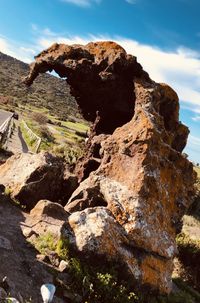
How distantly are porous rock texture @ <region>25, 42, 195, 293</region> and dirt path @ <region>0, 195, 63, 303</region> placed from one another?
1.39 metres

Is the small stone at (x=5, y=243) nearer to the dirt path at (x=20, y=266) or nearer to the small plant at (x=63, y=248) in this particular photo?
the dirt path at (x=20, y=266)

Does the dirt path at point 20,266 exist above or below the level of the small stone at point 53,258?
below

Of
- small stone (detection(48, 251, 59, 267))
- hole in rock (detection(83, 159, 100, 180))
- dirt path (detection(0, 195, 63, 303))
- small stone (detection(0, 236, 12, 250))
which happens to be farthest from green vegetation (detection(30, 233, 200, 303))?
hole in rock (detection(83, 159, 100, 180))

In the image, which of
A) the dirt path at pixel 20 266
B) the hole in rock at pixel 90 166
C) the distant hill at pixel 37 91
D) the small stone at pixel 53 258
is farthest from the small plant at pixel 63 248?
the distant hill at pixel 37 91

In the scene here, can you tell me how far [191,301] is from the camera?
1341 cm

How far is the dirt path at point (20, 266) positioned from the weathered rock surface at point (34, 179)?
2.25 meters

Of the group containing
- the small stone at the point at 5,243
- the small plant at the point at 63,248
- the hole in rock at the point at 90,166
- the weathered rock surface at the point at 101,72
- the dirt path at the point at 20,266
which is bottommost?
the dirt path at the point at 20,266

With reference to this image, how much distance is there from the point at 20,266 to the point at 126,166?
18.2ft

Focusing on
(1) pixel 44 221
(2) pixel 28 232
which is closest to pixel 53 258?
(2) pixel 28 232

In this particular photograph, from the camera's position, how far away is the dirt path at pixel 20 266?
849 cm

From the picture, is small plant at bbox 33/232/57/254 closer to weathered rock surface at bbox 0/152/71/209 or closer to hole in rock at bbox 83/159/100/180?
weathered rock surface at bbox 0/152/71/209

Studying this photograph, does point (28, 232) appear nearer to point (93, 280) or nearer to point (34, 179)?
point (93, 280)

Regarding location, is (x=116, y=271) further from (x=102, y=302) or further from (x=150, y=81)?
(x=150, y=81)

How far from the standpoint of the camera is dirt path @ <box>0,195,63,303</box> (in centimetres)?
849
